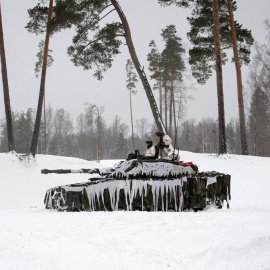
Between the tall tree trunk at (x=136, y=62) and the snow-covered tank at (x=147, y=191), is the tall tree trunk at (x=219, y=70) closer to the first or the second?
the tall tree trunk at (x=136, y=62)

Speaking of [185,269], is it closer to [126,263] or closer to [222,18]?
[126,263]

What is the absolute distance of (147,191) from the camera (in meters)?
6.89

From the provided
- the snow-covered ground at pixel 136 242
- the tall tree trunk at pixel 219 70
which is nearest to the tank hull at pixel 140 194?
the snow-covered ground at pixel 136 242

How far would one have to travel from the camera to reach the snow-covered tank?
671 centimetres

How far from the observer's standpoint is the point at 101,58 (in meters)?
14.5

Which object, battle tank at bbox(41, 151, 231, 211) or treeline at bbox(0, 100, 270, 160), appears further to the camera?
treeline at bbox(0, 100, 270, 160)

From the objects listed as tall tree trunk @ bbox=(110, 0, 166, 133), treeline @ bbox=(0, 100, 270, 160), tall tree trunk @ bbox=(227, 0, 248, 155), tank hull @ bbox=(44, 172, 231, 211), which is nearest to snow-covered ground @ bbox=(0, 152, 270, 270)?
tank hull @ bbox=(44, 172, 231, 211)

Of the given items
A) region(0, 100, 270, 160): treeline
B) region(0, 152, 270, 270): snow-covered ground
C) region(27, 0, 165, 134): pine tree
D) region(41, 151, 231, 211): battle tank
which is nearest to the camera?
region(0, 152, 270, 270): snow-covered ground

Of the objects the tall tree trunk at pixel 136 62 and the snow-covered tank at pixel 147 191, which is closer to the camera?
the snow-covered tank at pixel 147 191

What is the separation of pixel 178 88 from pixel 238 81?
1551 centimetres

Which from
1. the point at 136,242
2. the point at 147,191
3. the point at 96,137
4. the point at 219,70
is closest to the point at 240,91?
the point at 219,70

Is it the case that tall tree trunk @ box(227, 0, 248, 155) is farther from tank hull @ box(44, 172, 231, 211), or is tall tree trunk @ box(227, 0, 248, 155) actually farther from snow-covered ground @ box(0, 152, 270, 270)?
snow-covered ground @ box(0, 152, 270, 270)

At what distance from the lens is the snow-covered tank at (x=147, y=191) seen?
22.0 ft

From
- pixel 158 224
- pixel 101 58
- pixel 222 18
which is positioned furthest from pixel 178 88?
pixel 158 224
